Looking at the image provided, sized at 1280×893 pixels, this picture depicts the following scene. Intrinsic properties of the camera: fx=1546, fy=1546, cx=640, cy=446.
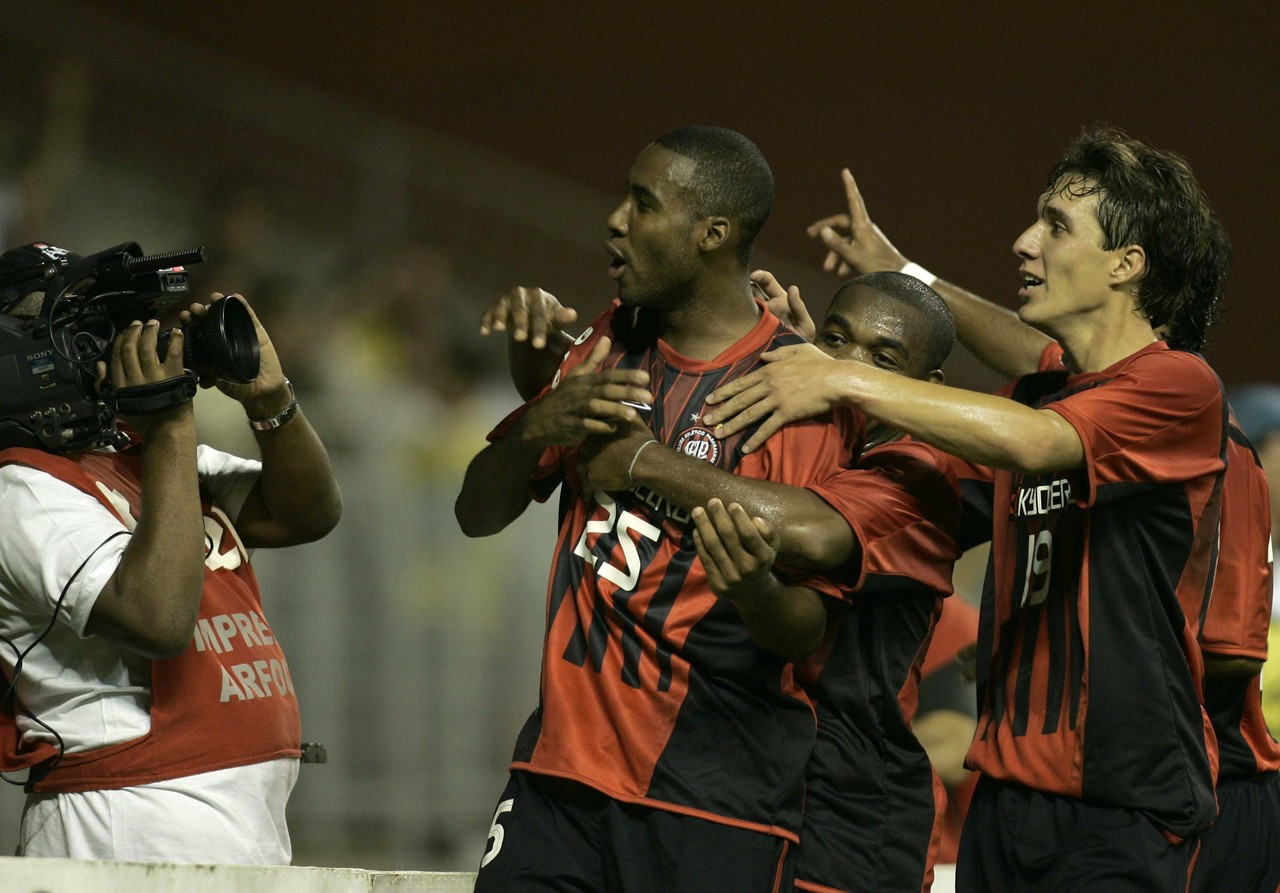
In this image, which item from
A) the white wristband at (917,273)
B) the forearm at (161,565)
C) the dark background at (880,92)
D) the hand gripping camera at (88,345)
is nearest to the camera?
the forearm at (161,565)

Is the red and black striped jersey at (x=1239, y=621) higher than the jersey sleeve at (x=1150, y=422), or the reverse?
the jersey sleeve at (x=1150, y=422)

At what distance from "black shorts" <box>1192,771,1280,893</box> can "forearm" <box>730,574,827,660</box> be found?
2.31ft

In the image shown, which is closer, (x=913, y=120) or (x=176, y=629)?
(x=176, y=629)

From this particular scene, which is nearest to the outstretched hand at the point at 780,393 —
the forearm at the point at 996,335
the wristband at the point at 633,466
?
the wristband at the point at 633,466

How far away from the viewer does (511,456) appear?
2.46 meters

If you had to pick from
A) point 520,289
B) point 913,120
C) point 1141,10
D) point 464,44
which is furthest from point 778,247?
point 520,289

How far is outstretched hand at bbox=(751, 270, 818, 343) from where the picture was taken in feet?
9.11

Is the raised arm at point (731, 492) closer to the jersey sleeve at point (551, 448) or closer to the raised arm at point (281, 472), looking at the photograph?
the jersey sleeve at point (551, 448)

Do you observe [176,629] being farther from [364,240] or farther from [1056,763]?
[364,240]

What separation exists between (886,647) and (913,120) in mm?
6490

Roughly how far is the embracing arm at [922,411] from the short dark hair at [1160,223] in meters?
0.41

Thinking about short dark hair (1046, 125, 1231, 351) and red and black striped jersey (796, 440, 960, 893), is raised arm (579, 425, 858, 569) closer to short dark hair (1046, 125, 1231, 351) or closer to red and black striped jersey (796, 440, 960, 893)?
red and black striped jersey (796, 440, 960, 893)

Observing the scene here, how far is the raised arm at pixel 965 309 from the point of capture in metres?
3.26

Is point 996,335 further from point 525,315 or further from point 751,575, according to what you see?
point 751,575
